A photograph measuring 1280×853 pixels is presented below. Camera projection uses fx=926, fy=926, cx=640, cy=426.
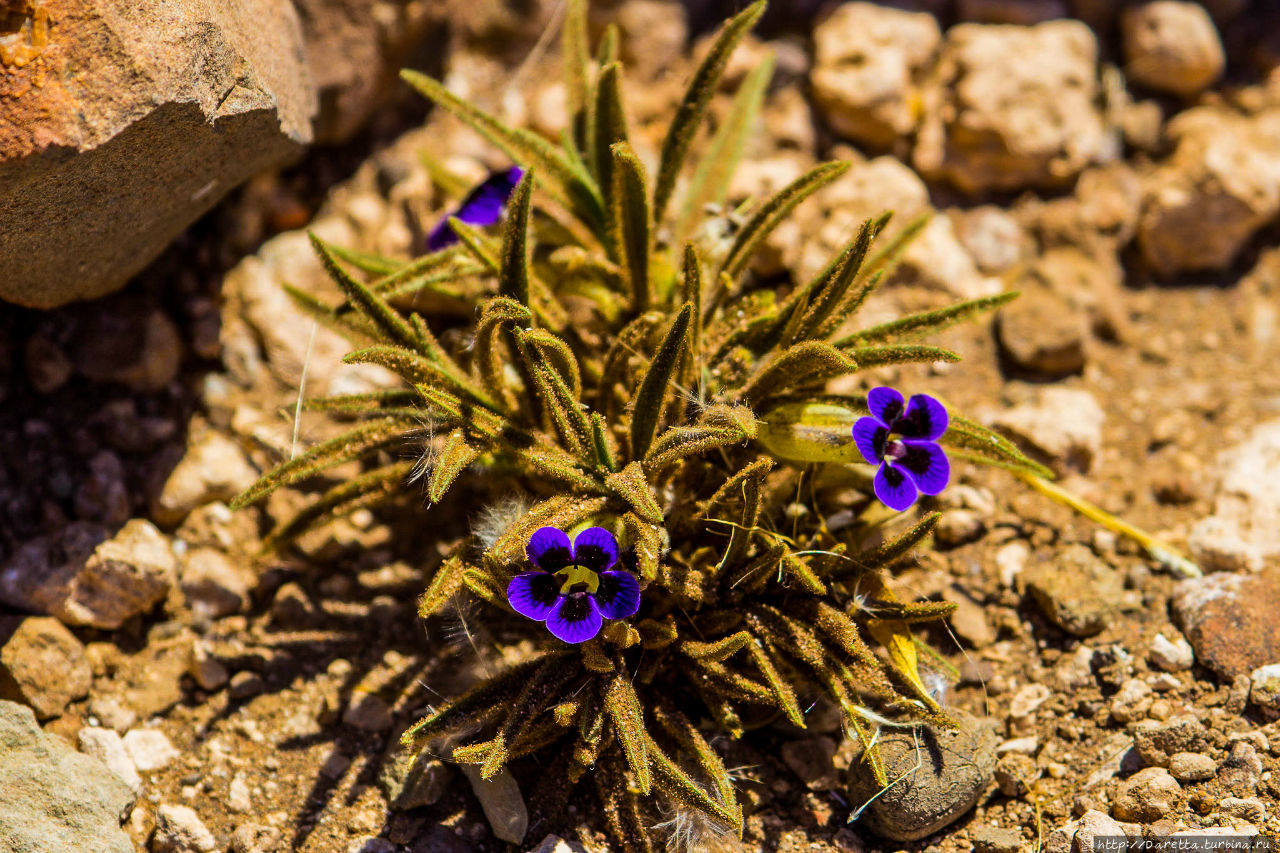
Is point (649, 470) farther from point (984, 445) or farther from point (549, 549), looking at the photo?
point (984, 445)

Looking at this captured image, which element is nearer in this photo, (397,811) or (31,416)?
(397,811)

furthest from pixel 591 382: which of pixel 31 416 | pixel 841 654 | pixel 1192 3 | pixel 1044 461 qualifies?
pixel 1192 3

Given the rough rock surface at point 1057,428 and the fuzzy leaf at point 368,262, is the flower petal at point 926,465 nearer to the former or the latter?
the rough rock surface at point 1057,428

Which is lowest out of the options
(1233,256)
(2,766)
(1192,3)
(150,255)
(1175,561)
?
(1175,561)

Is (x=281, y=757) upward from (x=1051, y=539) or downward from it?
upward

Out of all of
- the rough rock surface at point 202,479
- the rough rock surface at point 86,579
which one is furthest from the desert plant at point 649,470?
the rough rock surface at point 86,579

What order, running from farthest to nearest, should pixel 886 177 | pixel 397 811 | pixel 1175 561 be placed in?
pixel 886 177
pixel 1175 561
pixel 397 811

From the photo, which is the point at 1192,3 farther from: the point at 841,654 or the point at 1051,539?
the point at 841,654
